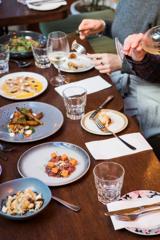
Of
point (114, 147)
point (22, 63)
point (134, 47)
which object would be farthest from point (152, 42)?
point (22, 63)

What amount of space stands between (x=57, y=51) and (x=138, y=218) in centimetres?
92

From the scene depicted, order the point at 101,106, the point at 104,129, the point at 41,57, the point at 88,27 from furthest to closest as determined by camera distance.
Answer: the point at 88,27 < the point at 41,57 < the point at 101,106 < the point at 104,129

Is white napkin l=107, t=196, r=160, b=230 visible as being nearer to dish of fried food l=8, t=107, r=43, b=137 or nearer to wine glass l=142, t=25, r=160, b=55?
dish of fried food l=8, t=107, r=43, b=137

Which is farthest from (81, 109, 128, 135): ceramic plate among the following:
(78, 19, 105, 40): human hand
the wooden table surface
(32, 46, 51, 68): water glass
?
the wooden table surface

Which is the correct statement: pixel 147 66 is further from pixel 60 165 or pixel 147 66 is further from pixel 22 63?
pixel 60 165

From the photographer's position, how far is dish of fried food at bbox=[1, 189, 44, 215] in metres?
1.08

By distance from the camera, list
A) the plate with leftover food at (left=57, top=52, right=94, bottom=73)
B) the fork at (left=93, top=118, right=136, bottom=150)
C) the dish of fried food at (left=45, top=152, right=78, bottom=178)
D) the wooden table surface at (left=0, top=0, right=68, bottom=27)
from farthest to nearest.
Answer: the wooden table surface at (left=0, top=0, right=68, bottom=27)
the plate with leftover food at (left=57, top=52, right=94, bottom=73)
the fork at (left=93, top=118, right=136, bottom=150)
the dish of fried food at (left=45, top=152, right=78, bottom=178)

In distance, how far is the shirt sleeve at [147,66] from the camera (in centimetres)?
177

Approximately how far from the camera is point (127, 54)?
172cm

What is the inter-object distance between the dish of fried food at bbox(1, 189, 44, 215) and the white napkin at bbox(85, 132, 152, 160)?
0.83 feet

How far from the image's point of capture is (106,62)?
75.5 inches

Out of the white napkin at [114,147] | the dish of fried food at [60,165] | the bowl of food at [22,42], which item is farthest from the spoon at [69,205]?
the bowl of food at [22,42]

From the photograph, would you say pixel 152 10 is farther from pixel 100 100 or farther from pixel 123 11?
pixel 100 100

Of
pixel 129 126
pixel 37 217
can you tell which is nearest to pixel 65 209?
pixel 37 217
